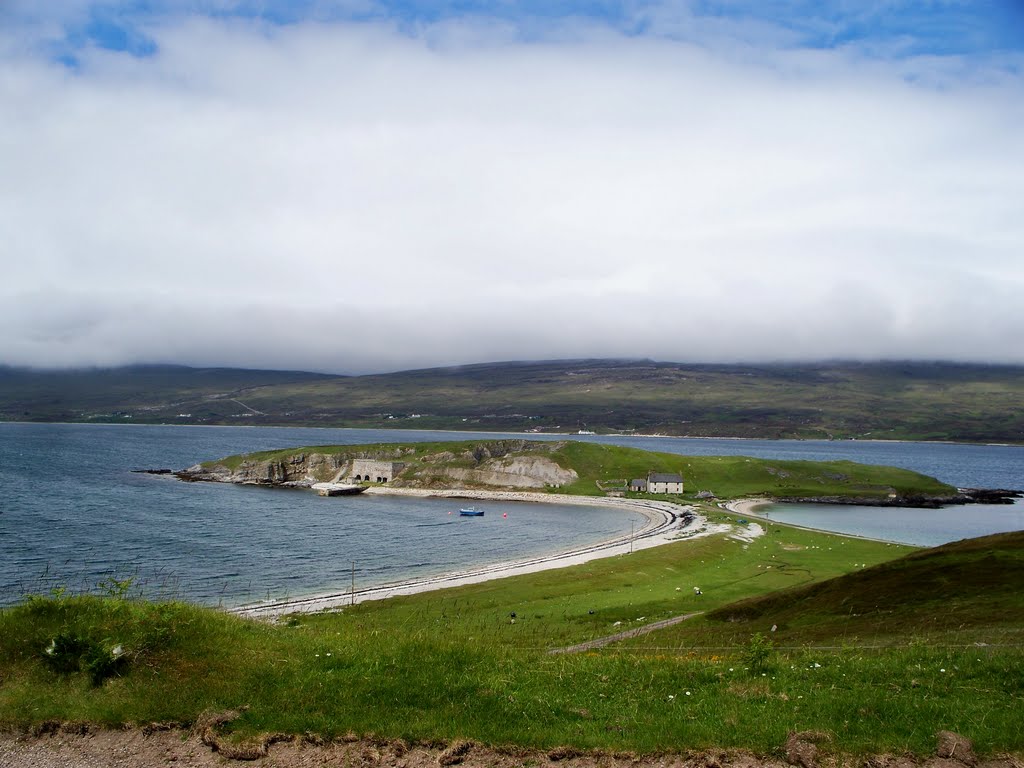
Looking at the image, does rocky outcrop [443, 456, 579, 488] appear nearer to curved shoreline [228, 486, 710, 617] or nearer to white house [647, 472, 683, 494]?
curved shoreline [228, 486, 710, 617]

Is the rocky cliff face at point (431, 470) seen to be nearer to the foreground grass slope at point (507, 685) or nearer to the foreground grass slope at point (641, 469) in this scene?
the foreground grass slope at point (641, 469)

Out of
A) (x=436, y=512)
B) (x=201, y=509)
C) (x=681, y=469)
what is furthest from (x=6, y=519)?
(x=681, y=469)

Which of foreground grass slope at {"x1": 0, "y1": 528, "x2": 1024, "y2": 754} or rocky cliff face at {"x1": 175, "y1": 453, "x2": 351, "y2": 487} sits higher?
foreground grass slope at {"x1": 0, "y1": 528, "x2": 1024, "y2": 754}

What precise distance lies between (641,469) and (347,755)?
151 meters

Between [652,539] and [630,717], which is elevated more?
[630,717]

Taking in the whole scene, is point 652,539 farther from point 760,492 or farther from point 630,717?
point 630,717

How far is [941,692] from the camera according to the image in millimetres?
14805

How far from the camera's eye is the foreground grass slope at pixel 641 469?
15312cm

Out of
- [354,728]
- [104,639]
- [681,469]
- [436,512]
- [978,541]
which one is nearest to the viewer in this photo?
[354,728]

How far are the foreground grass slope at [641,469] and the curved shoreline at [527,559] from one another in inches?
357

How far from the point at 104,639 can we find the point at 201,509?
10525 centimetres

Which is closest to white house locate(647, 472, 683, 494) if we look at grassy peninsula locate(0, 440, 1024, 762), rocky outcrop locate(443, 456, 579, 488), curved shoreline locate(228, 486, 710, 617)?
curved shoreline locate(228, 486, 710, 617)

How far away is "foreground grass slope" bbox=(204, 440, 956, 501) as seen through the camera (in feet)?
502

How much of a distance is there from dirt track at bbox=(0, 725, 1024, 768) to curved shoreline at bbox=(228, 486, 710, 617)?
121 ft
